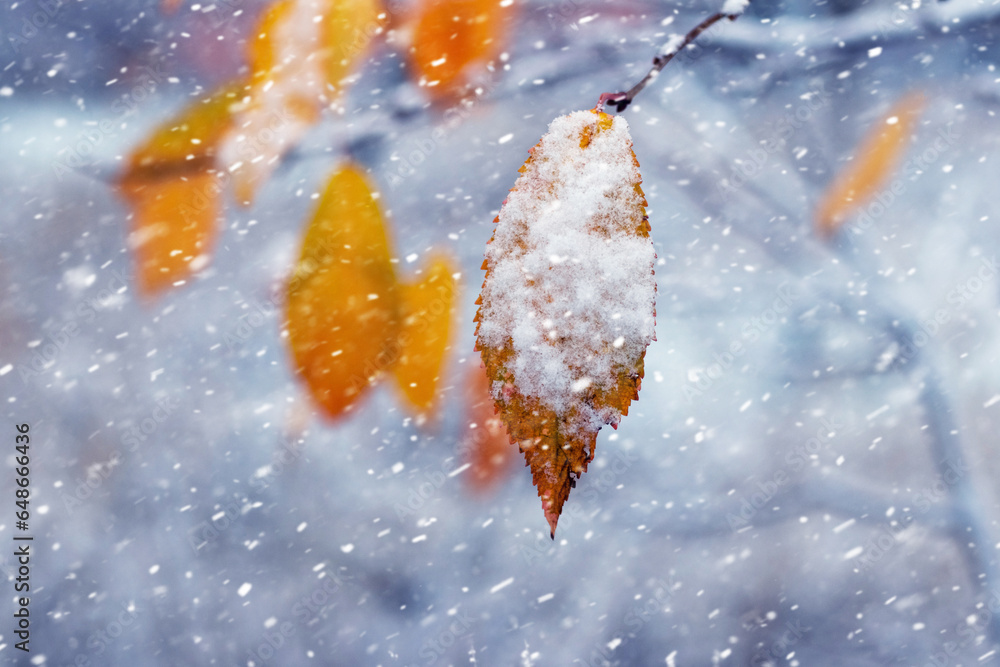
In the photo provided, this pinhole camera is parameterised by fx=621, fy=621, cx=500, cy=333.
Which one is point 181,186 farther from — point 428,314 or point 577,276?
point 577,276

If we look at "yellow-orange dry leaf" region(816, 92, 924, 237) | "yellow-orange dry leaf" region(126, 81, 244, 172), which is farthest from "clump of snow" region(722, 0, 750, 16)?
"yellow-orange dry leaf" region(126, 81, 244, 172)

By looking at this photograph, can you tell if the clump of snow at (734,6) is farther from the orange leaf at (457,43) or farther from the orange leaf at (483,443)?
the orange leaf at (483,443)

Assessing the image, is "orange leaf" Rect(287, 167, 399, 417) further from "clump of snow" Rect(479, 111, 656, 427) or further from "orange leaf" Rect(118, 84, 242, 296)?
"clump of snow" Rect(479, 111, 656, 427)

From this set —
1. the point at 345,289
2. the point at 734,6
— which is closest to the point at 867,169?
the point at 734,6

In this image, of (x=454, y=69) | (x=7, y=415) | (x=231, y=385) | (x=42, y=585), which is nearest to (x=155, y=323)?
(x=231, y=385)

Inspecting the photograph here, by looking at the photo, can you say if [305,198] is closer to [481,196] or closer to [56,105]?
[481,196]

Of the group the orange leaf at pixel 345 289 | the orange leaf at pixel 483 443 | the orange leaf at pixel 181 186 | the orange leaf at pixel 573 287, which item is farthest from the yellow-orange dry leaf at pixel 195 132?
the orange leaf at pixel 573 287
